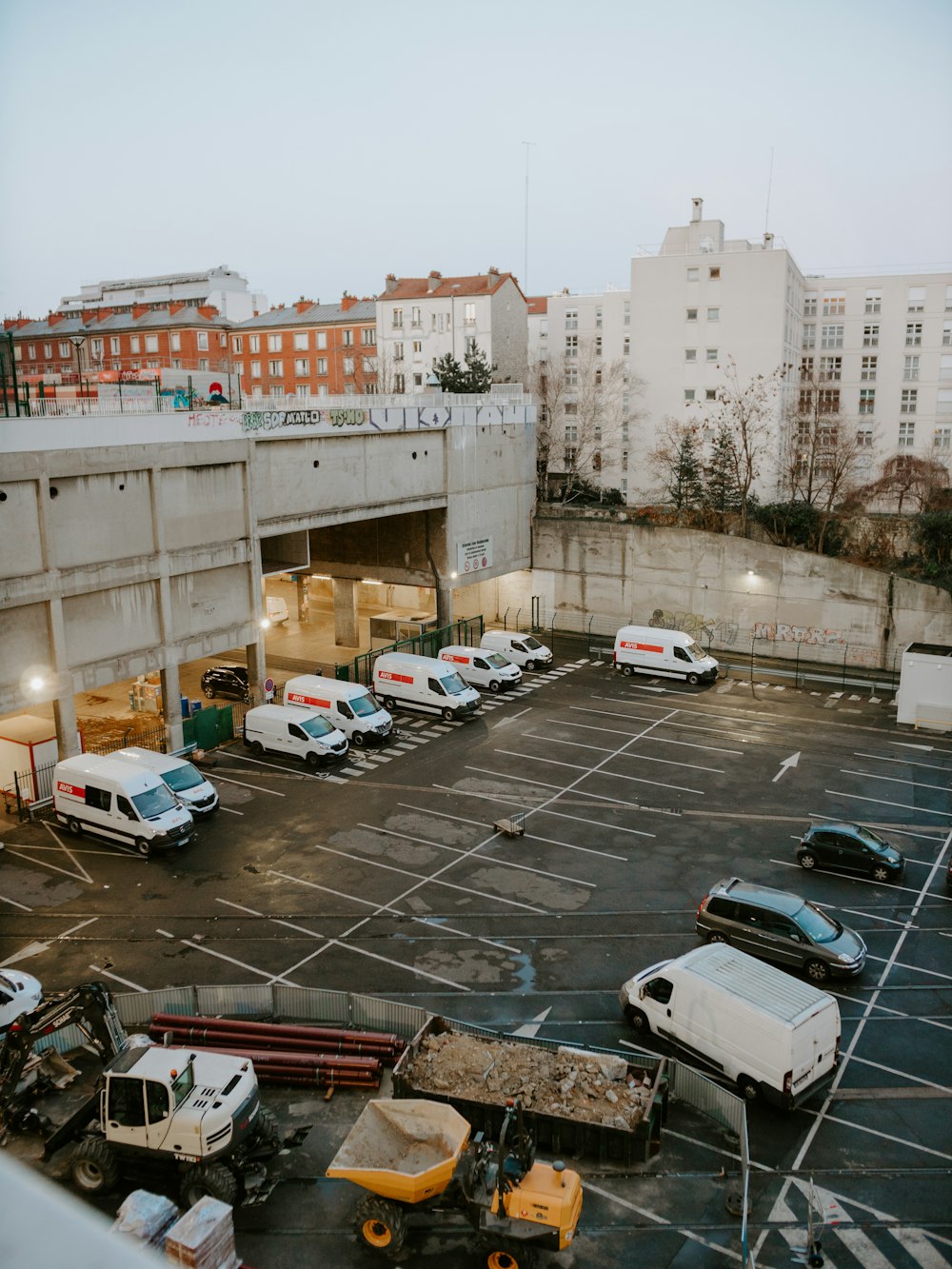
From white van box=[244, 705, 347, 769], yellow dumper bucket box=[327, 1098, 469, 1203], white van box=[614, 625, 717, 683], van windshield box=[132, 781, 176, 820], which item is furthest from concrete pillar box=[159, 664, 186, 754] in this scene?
yellow dumper bucket box=[327, 1098, 469, 1203]

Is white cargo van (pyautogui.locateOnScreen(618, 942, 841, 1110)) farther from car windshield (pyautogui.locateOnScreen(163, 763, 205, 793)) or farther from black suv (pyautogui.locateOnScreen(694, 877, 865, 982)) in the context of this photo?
car windshield (pyautogui.locateOnScreen(163, 763, 205, 793))

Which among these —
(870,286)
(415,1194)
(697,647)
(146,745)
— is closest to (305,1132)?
(415,1194)

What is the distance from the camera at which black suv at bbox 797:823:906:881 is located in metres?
22.2

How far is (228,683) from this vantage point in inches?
1394

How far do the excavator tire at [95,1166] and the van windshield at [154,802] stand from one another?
36.9 feet

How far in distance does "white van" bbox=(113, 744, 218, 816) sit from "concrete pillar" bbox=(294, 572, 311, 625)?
24.7 m

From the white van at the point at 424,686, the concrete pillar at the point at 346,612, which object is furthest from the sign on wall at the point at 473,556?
the white van at the point at 424,686

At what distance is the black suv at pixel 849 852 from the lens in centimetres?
2223

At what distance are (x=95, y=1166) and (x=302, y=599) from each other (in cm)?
3936

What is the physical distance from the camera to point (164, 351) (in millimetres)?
76938

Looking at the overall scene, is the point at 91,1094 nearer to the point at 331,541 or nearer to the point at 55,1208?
the point at 55,1208

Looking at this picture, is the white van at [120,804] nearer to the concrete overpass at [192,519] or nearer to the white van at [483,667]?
the concrete overpass at [192,519]

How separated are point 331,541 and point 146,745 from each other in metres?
17.6

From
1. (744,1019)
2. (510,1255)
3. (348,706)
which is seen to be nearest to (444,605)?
(348,706)
